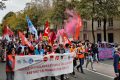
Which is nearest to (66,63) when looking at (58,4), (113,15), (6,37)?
(6,37)

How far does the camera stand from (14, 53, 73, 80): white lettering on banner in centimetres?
1260

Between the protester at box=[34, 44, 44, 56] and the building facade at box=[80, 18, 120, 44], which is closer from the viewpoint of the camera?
the protester at box=[34, 44, 44, 56]

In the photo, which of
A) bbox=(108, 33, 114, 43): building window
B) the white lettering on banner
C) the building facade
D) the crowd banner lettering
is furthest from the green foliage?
the white lettering on banner

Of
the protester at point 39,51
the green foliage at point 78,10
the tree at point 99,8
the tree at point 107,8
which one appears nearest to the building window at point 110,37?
the green foliage at point 78,10

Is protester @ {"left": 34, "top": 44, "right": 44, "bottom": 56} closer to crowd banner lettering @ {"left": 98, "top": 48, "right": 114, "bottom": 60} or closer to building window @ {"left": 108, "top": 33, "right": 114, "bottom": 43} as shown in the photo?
crowd banner lettering @ {"left": 98, "top": 48, "right": 114, "bottom": 60}

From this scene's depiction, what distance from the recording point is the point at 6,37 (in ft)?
86.3

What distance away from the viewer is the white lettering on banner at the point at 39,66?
1260cm

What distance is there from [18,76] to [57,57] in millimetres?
2050

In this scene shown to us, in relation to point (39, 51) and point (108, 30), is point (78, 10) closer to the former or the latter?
point (108, 30)

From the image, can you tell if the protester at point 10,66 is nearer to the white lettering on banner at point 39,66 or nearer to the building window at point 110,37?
the white lettering on banner at point 39,66

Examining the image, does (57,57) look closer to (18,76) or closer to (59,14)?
(18,76)

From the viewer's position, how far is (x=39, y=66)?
1312 centimetres

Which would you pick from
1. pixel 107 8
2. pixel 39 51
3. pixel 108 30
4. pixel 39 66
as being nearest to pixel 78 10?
pixel 107 8

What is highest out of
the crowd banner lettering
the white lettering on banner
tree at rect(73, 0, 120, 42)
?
tree at rect(73, 0, 120, 42)
